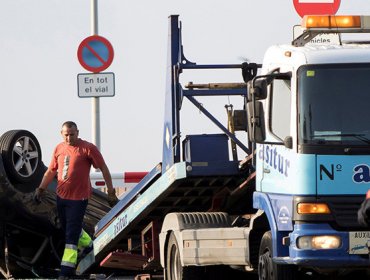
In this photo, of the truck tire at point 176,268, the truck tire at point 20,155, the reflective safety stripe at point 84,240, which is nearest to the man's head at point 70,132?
the truck tire at point 20,155

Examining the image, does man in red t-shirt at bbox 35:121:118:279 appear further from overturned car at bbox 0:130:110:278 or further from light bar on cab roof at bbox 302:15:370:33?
light bar on cab roof at bbox 302:15:370:33

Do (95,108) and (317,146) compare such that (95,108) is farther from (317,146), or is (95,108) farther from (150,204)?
(317,146)

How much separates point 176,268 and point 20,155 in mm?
2645

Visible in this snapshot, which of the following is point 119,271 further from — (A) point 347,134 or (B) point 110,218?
(A) point 347,134

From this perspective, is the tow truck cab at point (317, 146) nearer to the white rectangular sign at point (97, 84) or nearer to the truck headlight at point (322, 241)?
the truck headlight at point (322, 241)

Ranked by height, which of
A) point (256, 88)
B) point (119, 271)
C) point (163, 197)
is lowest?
point (119, 271)

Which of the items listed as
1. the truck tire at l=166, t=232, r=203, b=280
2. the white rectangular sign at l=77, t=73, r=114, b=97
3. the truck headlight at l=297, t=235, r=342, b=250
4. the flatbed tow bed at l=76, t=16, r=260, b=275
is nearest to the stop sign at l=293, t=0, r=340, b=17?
the flatbed tow bed at l=76, t=16, r=260, b=275

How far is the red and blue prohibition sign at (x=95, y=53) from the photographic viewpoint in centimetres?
2447

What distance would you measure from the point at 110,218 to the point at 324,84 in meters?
4.94

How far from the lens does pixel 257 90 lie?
528 inches

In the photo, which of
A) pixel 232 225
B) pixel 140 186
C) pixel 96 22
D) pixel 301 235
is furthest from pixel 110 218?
pixel 96 22

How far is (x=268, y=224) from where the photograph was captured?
14.4 meters

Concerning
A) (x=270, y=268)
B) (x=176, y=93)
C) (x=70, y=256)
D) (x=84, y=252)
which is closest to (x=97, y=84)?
(x=84, y=252)

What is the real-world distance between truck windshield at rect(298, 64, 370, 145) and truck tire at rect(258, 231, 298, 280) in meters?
1.16
